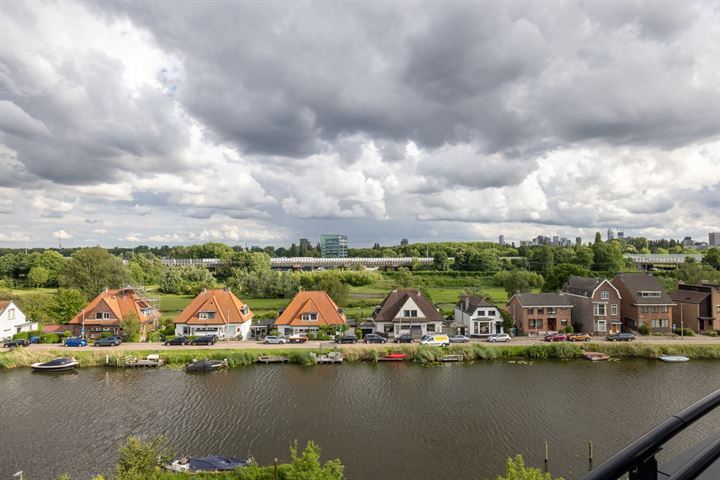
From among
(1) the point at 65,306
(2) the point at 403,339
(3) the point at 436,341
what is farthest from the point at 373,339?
(1) the point at 65,306

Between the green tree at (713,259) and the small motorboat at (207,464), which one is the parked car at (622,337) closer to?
the small motorboat at (207,464)

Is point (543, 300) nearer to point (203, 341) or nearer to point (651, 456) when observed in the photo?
point (203, 341)

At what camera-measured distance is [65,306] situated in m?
49.8

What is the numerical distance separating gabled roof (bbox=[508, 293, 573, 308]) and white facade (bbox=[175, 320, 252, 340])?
110 ft

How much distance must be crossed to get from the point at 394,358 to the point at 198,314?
23577 millimetres

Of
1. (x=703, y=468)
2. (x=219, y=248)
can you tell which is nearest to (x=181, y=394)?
(x=703, y=468)

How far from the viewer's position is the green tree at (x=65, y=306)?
4981 centimetres

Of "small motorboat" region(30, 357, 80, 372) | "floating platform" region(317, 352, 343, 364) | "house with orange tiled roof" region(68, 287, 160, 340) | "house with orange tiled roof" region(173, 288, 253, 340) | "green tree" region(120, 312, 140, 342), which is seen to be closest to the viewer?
"small motorboat" region(30, 357, 80, 372)

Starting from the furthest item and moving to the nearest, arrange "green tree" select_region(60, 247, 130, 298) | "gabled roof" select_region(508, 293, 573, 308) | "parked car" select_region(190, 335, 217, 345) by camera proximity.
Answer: "green tree" select_region(60, 247, 130, 298) < "gabled roof" select_region(508, 293, 573, 308) < "parked car" select_region(190, 335, 217, 345)

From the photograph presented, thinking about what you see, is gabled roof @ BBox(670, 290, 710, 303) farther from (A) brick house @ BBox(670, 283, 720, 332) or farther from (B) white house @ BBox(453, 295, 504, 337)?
(B) white house @ BBox(453, 295, 504, 337)

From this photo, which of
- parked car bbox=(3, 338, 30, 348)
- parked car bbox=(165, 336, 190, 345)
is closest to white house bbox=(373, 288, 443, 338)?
parked car bbox=(165, 336, 190, 345)

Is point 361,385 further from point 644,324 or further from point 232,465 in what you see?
point 644,324

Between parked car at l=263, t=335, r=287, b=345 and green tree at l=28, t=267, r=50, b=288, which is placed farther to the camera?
green tree at l=28, t=267, r=50, b=288

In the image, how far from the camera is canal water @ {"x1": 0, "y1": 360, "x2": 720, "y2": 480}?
2166cm
